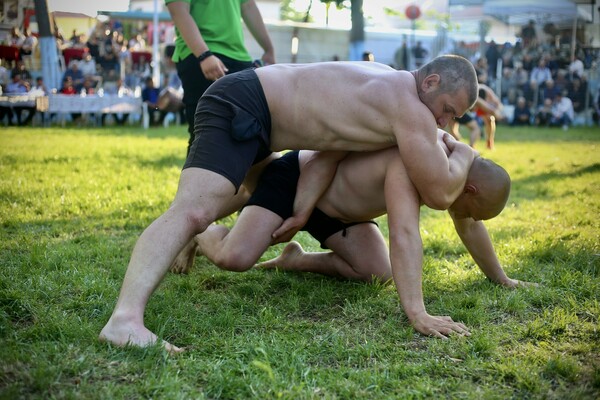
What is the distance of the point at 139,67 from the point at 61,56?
8.68 ft

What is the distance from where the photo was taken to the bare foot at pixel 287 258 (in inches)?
155

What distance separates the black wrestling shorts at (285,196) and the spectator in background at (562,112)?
16.7 metres

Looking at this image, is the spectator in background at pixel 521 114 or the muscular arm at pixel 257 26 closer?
the muscular arm at pixel 257 26

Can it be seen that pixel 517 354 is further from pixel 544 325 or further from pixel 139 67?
pixel 139 67

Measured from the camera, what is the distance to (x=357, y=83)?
3.11 metres

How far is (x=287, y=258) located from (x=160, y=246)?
1366 millimetres

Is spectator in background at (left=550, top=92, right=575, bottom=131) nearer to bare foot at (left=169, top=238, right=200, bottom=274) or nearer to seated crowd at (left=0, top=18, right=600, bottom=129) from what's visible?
seated crowd at (left=0, top=18, right=600, bottom=129)

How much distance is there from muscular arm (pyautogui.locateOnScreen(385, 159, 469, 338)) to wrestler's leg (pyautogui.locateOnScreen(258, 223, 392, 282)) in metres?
0.65

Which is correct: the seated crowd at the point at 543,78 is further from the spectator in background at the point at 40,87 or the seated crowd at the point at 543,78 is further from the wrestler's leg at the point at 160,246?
the wrestler's leg at the point at 160,246

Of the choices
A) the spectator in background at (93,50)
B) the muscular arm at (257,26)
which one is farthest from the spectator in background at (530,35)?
the muscular arm at (257,26)

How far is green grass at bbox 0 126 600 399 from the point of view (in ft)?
7.56

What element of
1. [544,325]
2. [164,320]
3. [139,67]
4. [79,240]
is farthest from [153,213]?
[139,67]

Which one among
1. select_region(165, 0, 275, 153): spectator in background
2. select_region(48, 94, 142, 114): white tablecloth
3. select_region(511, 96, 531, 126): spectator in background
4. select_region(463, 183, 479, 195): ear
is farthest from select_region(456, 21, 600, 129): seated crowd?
select_region(463, 183, 479, 195): ear

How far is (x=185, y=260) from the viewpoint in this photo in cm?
387
